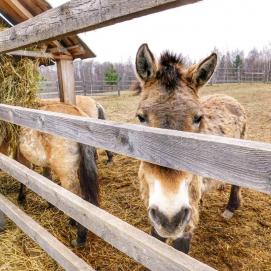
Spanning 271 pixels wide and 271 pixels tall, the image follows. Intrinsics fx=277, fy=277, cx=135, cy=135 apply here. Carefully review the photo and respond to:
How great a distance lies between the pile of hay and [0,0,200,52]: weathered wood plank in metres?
1.30

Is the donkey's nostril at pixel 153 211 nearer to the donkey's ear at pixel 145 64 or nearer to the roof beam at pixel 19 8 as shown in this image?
the donkey's ear at pixel 145 64

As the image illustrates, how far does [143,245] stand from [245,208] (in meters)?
3.32

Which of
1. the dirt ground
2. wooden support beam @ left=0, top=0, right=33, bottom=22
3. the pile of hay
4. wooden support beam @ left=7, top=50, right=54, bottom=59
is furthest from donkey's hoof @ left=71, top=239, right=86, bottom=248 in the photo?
wooden support beam @ left=0, top=0, right=33, bottom=22

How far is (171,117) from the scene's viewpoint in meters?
1.89

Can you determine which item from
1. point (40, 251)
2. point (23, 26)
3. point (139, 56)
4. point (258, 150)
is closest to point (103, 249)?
point (40, 251)

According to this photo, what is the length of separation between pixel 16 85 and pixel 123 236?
3.04 m

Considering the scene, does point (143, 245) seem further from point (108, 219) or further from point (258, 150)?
point (258, 150)

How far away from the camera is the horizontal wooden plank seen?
36.9 inches

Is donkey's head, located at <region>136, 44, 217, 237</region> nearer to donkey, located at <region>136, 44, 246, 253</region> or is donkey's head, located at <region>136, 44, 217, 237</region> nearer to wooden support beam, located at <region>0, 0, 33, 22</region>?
donkey, located at <region>136, 44, 246, 253</region>

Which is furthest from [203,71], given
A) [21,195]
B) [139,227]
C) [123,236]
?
[21,195]

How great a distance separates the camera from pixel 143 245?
1.52 m

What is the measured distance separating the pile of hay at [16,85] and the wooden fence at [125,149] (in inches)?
47.0

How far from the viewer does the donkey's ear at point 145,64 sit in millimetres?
2012

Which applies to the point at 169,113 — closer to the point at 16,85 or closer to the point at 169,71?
the point at 169,71
